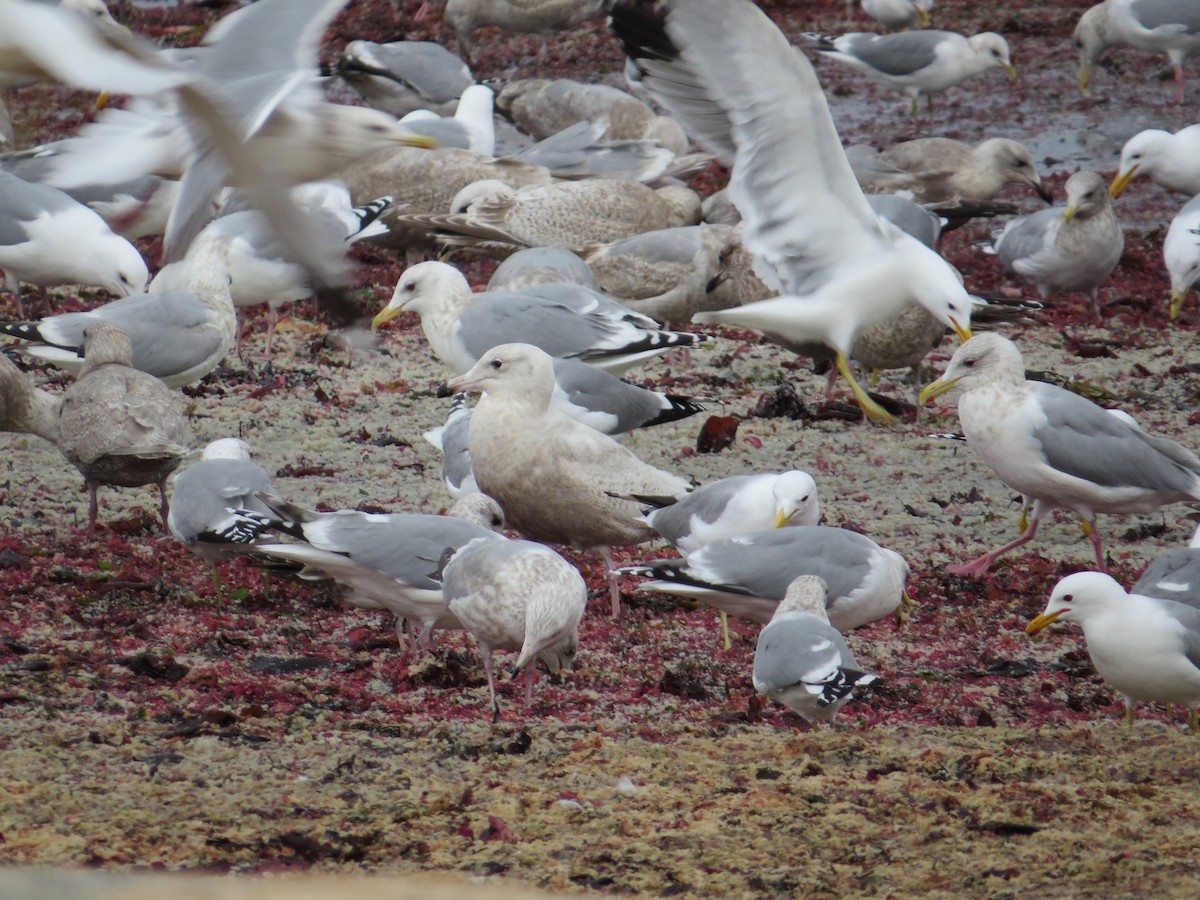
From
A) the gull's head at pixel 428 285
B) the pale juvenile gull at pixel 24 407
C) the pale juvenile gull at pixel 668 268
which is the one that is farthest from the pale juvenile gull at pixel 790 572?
the pale juvenile gull at pixel 668 268

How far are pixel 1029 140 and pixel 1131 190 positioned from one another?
1.27 m

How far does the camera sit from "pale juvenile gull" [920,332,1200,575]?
6359mm

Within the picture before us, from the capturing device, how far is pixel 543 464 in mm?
6062

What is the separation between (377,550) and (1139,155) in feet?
29.7

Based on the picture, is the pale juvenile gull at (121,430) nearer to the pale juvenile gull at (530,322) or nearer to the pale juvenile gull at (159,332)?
the pale juvenile gull at (159,332)

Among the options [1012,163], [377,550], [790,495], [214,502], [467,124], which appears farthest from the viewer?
[467,124]

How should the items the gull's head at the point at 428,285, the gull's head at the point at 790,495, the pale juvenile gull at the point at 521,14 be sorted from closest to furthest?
the gull's head at the point at 790,495, the gull's head at the point at 428,285, the pale juvenile gull at the point at 521,14

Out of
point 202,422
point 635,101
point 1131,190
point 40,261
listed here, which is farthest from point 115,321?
point 1131,190

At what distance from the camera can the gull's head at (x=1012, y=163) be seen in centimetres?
1202

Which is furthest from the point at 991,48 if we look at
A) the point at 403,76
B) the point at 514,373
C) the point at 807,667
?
the point at 807,667

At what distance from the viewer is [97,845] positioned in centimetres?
337

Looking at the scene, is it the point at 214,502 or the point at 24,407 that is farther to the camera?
the point at 24,407

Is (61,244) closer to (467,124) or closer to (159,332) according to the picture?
(159,332)

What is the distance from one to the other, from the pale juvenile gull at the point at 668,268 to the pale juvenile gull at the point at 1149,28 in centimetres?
833
